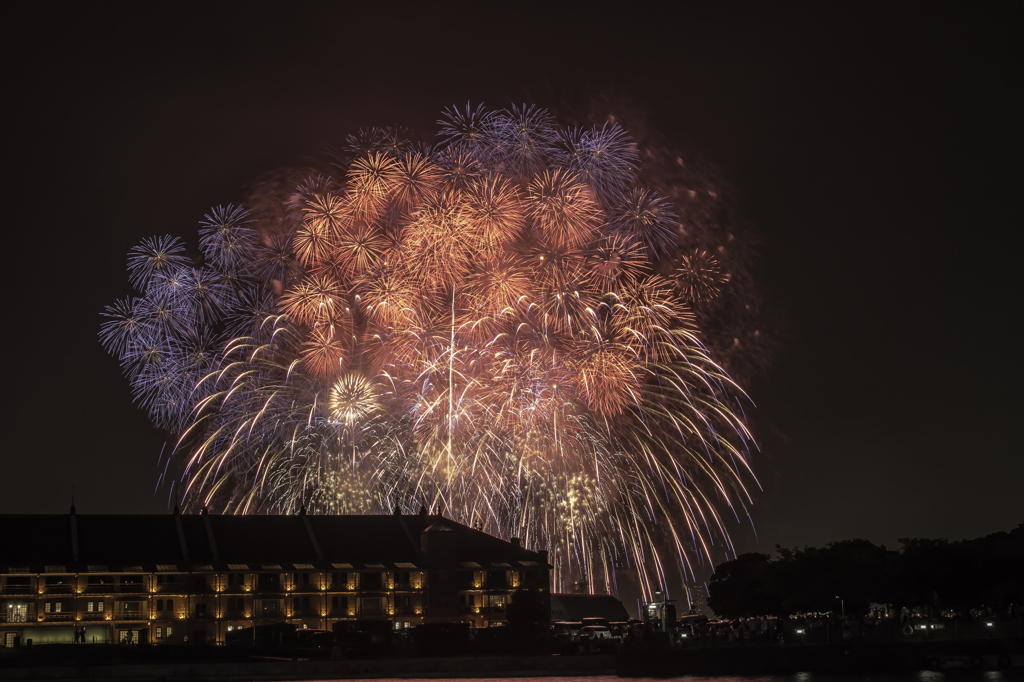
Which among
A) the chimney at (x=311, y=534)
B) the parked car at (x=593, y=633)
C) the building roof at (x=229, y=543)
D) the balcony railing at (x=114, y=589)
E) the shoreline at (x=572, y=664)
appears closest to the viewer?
the shoreline at (x=572, y=664)

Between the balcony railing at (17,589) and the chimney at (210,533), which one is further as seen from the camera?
the chimney at (210,533)

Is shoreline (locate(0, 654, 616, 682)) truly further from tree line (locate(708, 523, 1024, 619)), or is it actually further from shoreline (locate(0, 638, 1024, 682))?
tree line (locate(708, 523, 1024, 619))

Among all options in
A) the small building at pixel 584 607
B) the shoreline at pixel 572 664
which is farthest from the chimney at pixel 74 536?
the small building at pixel 584 607

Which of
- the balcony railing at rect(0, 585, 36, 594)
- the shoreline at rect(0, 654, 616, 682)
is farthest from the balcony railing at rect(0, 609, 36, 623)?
the shoreline at rect(0, 654, 616, 682)

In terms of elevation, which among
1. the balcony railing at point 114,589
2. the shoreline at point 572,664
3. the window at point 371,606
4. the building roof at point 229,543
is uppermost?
the building roof at point 229,543

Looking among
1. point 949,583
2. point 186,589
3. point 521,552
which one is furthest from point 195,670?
point 949,583

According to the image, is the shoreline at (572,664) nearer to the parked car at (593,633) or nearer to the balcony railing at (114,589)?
the parked car at (593,633)
